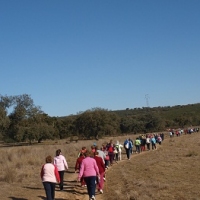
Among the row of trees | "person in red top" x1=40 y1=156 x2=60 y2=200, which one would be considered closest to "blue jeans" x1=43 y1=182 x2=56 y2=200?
"person in red top" x1=40 y1=156 x2=60 y2=200

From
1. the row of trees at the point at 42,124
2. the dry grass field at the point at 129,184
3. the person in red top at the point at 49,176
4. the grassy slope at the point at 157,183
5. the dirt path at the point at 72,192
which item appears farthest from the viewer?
the row of trees at the point at 42,124

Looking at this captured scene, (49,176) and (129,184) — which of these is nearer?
(49,176)

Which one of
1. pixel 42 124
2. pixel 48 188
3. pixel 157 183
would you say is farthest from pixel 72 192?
pixel 42 124

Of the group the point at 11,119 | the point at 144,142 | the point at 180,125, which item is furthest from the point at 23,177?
the point at 180,125

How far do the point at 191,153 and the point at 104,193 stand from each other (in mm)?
15832

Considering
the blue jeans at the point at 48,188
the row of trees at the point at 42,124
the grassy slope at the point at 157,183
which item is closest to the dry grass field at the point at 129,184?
the grassy slope at the point at 157,183

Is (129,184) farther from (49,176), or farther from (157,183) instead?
(49,176)

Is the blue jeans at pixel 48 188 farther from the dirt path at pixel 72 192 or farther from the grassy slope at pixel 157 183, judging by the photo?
the grassy slope at pixel 157 183

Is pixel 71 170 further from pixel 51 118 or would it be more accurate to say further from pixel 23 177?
pixel 51 118

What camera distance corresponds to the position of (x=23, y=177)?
17.8 m

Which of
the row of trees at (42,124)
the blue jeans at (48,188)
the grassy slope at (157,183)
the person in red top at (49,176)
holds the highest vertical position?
the row of trees at (42,124)

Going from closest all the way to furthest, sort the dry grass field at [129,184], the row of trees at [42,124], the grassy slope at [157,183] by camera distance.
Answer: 1. the grassy slope at [157,183]
2. the dry grass field at [129,184]
3. the row of trees at [42,124]

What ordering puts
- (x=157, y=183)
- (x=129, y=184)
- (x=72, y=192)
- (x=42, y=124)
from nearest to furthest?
(x=72, y=192), (x=157, y=183), (x=129, y=184), (x=42, y=124)

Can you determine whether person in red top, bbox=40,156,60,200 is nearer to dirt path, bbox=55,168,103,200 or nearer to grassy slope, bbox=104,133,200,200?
dirt path, bbox=55,168,103,200
